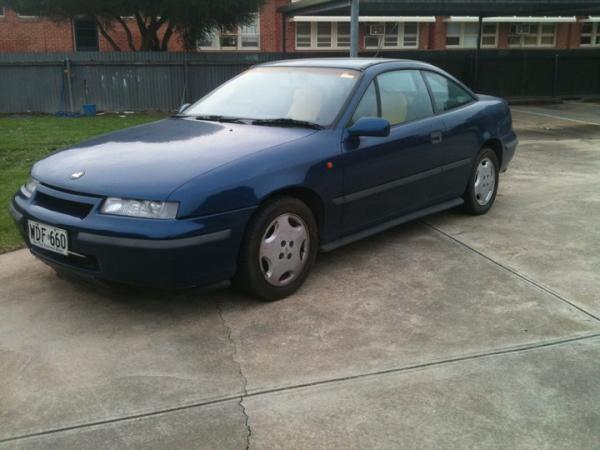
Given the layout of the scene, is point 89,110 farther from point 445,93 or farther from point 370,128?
point 370,128

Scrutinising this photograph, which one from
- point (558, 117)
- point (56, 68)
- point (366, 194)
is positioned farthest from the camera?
point (56, 68)

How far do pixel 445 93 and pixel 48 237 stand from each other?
361 centimetres

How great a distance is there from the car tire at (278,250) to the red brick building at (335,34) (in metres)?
23.7

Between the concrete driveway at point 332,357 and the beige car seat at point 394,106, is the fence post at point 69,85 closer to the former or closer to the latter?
the concrete driveway at point 332,357

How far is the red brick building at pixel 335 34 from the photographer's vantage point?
27.0 metres

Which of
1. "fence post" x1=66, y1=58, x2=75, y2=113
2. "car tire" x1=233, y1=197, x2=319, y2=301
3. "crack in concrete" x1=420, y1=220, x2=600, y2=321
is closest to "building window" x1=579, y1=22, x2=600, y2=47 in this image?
"fence post" x1=66, y1=58, x2=75, y2=113

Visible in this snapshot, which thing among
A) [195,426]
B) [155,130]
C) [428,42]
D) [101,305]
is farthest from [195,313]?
[428,42]

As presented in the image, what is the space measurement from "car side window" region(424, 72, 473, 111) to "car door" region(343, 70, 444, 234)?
0.44 ft

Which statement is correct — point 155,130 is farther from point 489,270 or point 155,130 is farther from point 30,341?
point 489,270

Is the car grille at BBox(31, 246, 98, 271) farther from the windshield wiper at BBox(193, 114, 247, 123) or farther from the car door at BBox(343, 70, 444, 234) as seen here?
the car door at BBox(343, 70, 444, 234)

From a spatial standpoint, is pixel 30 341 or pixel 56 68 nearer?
pixel 30 341

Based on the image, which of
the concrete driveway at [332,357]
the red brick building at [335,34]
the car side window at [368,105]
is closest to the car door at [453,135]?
the concrete driveway at [332,357]

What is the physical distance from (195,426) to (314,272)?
79.1 inches

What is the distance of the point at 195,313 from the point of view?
3838 millimetres
